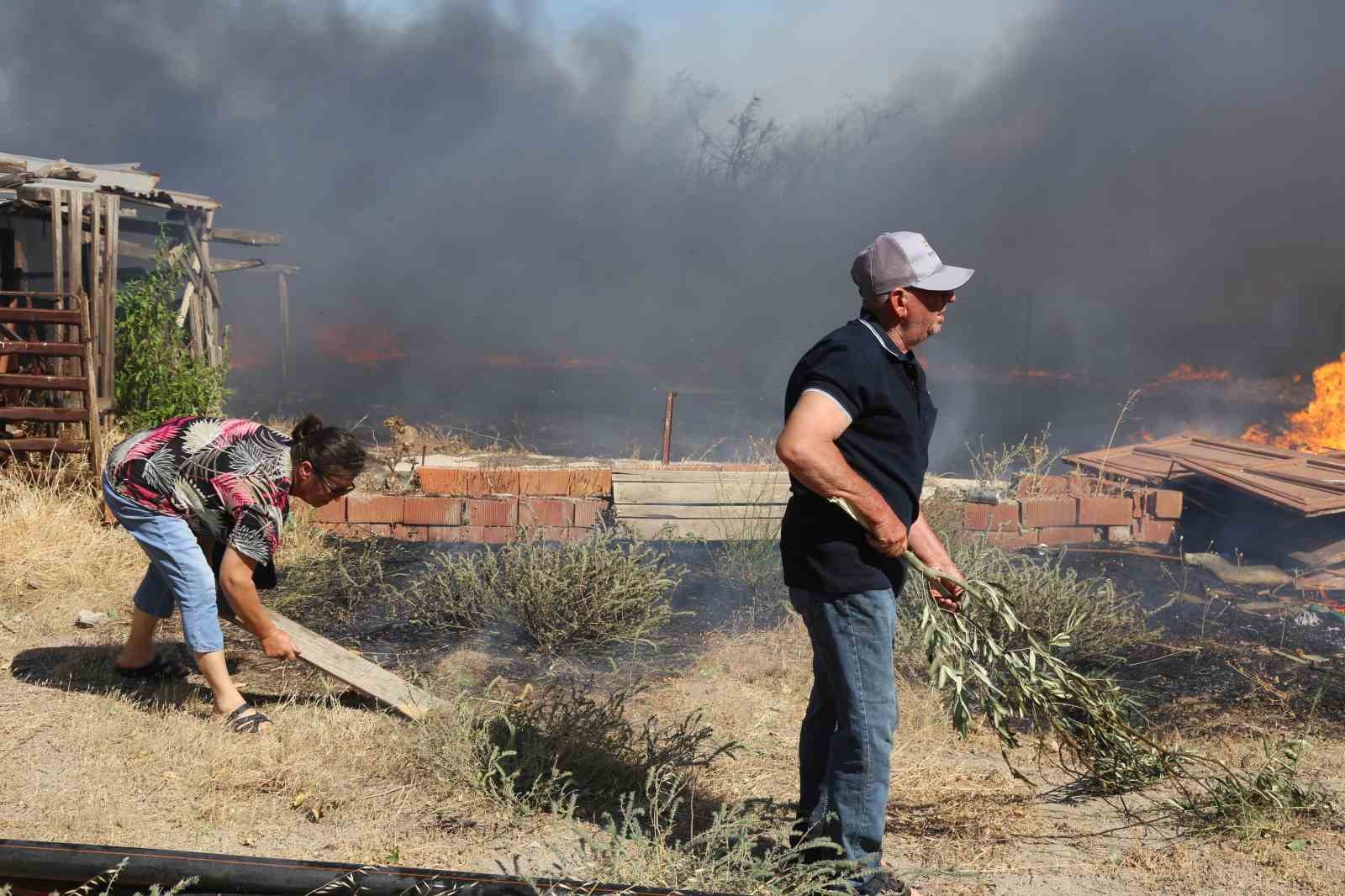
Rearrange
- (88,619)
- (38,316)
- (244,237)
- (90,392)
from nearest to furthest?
(88,619) → (90,392) → (38,316) → (244,237)

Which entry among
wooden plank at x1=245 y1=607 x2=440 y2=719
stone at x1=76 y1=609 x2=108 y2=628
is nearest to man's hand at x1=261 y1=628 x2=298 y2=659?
wooden plank at x1=245 y1=607 x2=440 y2=719

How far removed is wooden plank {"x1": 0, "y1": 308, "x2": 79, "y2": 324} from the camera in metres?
7.10

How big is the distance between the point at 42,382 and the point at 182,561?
12.5 ft

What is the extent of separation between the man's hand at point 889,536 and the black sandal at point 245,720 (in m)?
2.60

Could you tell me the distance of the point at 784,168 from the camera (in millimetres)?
28547

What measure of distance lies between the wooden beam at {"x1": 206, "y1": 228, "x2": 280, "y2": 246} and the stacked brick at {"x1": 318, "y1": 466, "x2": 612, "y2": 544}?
7.10 metres

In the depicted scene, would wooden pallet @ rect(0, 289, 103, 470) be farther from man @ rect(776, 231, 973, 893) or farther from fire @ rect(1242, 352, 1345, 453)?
fire @ rect(1242, 352, 1345, 453)

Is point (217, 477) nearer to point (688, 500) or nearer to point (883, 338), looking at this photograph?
point (883, 338)

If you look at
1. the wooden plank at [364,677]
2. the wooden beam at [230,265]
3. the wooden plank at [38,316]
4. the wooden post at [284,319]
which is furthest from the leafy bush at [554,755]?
the wooden post at [284,319]


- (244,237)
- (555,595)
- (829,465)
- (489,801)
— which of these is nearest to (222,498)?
(489,801)

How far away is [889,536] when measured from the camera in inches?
102

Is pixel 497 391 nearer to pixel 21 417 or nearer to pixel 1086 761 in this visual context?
pixel 21 417

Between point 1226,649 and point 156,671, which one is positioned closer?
point 156,671

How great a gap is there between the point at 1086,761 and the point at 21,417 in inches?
259
